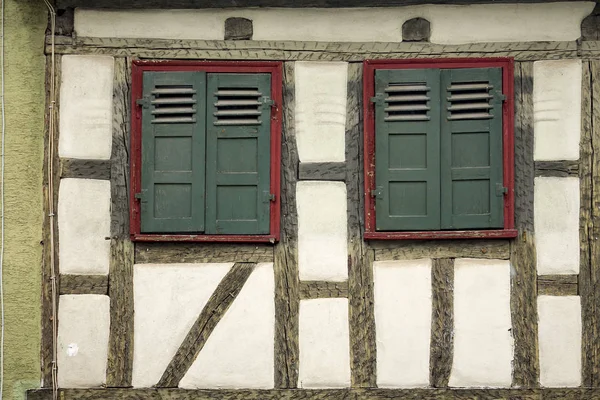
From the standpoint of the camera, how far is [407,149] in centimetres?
589

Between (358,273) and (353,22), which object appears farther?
(353,22)

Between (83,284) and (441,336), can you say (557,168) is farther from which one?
(83,284)

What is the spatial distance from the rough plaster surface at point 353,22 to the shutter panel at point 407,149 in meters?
0.34

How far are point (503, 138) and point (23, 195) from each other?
3268 mm

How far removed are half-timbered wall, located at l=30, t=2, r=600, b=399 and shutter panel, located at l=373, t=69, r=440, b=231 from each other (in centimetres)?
15

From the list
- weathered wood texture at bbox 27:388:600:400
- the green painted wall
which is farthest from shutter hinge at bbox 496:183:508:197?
the green painted wall

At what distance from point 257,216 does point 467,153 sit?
1.47m

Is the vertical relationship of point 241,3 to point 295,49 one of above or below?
above

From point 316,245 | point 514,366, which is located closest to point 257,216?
point 316,245

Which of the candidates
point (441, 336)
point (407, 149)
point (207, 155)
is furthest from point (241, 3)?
point (441, 336)

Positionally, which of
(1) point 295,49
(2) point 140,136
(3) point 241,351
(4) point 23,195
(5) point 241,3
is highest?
(5) point 241,3

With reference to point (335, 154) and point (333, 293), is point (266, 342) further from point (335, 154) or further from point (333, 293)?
point (335, 154)

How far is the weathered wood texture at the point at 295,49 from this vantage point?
5961 mm

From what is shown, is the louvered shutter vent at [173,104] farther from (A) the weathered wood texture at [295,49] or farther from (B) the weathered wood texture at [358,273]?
(B) the weathered wood texture at [358,273]
